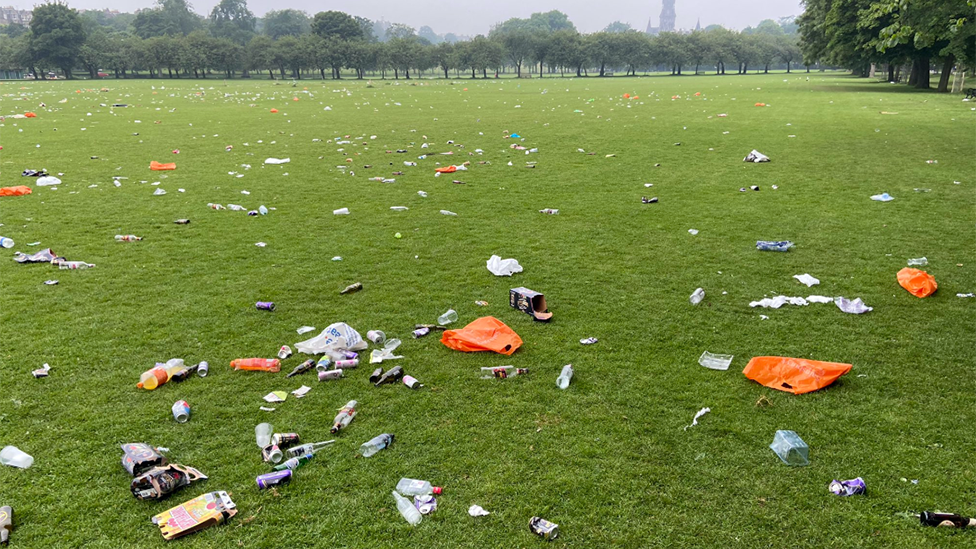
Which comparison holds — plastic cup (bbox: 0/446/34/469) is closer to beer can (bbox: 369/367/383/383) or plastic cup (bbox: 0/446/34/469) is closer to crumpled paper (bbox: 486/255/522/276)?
beer can (bbox: 369/367/383/383)

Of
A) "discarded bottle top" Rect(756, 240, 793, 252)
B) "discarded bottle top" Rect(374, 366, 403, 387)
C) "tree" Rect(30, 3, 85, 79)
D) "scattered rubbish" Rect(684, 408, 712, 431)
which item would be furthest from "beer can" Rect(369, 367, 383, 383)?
"tree" Rect(30, 3, 85, 79)

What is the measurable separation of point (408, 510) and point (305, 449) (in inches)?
30.8

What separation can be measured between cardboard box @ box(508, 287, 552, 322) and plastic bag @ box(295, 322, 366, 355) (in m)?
1.40

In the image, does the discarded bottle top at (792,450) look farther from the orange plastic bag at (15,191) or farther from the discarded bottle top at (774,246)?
the orange plastic bag at (15,191)

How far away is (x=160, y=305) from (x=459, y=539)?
3.90 metres

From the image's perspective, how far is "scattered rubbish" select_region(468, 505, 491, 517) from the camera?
2.84 metres

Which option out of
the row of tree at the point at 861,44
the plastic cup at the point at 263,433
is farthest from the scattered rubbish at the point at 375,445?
the row of tree at the point at 861,44

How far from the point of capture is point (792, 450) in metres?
3.19

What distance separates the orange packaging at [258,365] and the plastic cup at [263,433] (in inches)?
29.1

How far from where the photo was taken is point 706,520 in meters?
2.79

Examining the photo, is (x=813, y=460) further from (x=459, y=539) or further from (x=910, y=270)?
(x=910, y=270)

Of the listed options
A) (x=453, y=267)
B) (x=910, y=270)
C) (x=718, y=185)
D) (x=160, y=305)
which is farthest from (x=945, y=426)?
(x=718, y=185)

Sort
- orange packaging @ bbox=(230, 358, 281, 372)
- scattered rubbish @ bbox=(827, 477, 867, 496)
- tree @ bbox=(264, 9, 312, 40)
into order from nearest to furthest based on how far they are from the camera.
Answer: scattered rubbish @ bbox=(827, 477, 867, 496) → orange packaging @ bbox=(230, 358, 281, 372) → tree @ bbox=(264, 9, 312, 40)

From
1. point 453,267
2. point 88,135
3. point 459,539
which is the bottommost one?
point 459,539
